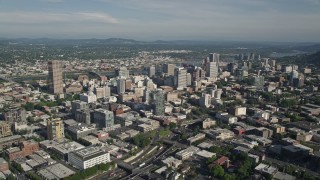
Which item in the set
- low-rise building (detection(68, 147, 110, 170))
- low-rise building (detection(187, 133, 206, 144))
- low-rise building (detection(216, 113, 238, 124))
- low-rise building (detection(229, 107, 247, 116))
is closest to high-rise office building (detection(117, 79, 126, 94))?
low-rise building (detection(216, 113, 238, 124))

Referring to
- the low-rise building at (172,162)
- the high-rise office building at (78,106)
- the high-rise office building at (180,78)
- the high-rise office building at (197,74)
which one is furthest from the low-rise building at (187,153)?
the high-rise office building at (197,74)


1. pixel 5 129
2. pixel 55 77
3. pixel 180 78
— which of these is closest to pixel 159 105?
pixel 5 129

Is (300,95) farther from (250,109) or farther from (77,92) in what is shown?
(77,92)

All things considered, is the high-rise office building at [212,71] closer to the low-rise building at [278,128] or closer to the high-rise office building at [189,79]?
the high-rise office building at [189,79]

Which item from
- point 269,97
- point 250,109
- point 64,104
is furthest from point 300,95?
point 64,104

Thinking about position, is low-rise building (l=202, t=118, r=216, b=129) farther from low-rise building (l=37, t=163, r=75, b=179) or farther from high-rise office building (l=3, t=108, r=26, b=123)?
high-rise office building (l=3, t=108, r=26, b=123)

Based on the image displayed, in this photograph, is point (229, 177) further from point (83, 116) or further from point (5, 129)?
point (5, 129)
